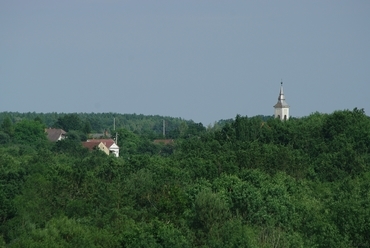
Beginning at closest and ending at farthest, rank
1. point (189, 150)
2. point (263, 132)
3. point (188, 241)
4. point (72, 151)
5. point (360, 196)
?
point (188, 241) < point (360, 196) < point (189, 150) < point (263, 132) < point (72, 151)

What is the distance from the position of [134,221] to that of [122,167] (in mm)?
23683

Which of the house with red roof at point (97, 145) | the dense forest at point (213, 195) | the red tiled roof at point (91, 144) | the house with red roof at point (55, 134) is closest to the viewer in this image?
the dense forest at point (213, 195)

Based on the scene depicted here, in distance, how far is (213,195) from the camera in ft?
183

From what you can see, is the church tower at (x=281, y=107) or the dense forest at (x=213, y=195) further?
the church tower at (x=281, y=107)

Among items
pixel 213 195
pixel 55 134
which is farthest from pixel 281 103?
pixel 213 195

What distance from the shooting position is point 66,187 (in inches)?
2685

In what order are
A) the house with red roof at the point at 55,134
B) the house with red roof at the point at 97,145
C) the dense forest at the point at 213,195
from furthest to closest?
1. the house with red roof at the point at 55,134
2. the house with red roof at the point at 97,145
3. the dense forest at the point at 213,195

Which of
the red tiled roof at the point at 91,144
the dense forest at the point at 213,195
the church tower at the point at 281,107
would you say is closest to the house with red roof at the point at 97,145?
the red tiled roof at the point at 91,144

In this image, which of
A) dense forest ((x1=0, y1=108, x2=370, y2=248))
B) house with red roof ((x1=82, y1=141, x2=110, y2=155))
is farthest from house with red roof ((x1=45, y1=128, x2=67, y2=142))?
dense forest ((x1=0, y1=108, x2=370, y2=248))

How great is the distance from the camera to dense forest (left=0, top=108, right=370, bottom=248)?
51.0 m

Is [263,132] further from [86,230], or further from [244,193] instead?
[86,230]

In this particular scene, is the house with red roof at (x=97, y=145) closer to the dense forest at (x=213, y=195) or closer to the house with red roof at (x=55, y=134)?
the house with red roof at (x=55, y=134)

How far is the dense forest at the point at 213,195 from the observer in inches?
2008

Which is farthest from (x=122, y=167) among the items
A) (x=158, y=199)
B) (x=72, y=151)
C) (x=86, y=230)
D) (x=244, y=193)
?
(x=72, y=151)
